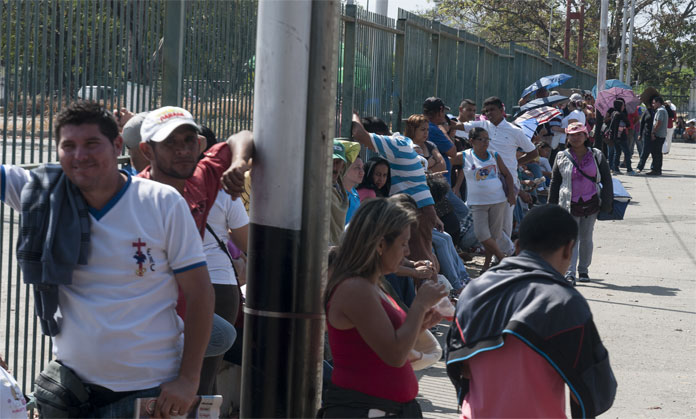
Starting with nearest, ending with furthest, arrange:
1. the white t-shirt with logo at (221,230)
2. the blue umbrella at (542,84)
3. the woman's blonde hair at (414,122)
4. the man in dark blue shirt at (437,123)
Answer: the white t-shirt with logo at (221,230) → the woman's blonde hair at (414,122) → the man in dark blue shirt at (437,123) → the blue umbrella at (542,84)

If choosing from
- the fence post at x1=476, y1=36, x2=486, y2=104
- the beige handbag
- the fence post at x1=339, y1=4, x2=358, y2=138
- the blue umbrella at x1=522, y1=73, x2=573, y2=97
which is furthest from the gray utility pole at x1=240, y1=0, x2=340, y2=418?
the blue umbrella at x1=522, y1=73, x2=573, y2=97

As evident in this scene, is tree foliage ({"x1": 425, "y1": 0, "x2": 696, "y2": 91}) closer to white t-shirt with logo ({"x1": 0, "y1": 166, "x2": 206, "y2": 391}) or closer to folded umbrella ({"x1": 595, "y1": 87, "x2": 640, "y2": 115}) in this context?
folded umbrella ({"x1": 595, "y1": 87, "x2": 640, "y2": 115})

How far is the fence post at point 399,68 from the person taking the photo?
10461 mm

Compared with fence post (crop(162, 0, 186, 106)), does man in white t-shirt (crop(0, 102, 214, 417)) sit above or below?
below

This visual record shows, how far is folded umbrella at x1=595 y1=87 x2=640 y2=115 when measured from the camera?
24.8 m

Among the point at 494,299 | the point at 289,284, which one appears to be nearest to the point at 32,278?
the point at 289,284

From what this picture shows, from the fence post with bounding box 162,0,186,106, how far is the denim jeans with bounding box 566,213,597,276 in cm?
632

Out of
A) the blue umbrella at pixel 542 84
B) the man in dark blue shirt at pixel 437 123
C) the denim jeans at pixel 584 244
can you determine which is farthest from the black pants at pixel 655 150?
the man in dark blue shirt at pixel 437 123

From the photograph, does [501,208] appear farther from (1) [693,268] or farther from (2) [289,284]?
(2) [289,284]

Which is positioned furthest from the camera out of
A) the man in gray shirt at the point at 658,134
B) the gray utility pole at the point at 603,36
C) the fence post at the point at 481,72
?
the gray utility pole at the point at 603,36

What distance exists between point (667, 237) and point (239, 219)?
11.0 metres

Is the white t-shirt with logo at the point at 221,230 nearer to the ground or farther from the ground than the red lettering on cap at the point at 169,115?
nearer to the ground

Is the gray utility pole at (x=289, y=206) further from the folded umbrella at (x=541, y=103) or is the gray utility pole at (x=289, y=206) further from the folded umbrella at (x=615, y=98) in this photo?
the folded umbrella at (x=615, y=98)

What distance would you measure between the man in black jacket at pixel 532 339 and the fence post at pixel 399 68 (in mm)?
6834
